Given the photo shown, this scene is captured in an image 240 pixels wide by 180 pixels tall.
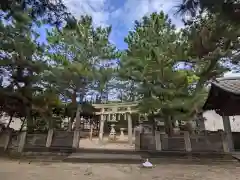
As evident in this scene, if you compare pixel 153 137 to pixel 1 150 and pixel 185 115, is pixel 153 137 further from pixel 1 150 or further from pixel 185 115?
pixel 1 150

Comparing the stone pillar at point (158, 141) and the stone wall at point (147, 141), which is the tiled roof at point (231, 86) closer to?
the stone pillar at point (158, 141)

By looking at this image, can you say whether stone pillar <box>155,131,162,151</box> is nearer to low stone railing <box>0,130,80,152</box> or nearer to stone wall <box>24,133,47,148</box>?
low stone railing <box>0,130,80,152</box>

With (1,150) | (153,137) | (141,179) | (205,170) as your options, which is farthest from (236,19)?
(1,150)

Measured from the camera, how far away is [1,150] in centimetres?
748

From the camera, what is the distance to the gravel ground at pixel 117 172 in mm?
4609

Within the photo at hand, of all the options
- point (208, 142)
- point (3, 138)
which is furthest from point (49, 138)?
point (208, 142)

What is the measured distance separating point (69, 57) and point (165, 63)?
18.9 ft

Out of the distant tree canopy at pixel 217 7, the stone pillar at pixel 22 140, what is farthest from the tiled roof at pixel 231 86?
the stone pillar at pixel 22 140

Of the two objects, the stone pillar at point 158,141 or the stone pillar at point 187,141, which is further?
the stone pillar at point 158,141

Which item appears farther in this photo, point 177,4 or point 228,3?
point 177,4

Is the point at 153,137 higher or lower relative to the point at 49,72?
lower

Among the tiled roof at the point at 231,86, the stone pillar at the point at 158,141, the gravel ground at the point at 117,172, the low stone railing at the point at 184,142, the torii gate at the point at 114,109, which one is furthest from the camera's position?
the torii gate at the point at 114,109

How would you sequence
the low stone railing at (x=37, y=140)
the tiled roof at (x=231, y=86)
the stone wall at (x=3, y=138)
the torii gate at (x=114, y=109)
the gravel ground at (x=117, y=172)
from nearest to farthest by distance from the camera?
1. the gravel ground at (x=117, y=172)
2. the tiled roof at (x=231, y=86)
3. the low stone railing at (x=37, y=140)
4. the stone wall at (x=3, y=138)
5. the torii gate at (x=114, y=109)

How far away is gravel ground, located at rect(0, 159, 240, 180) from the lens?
4609 millimetres
